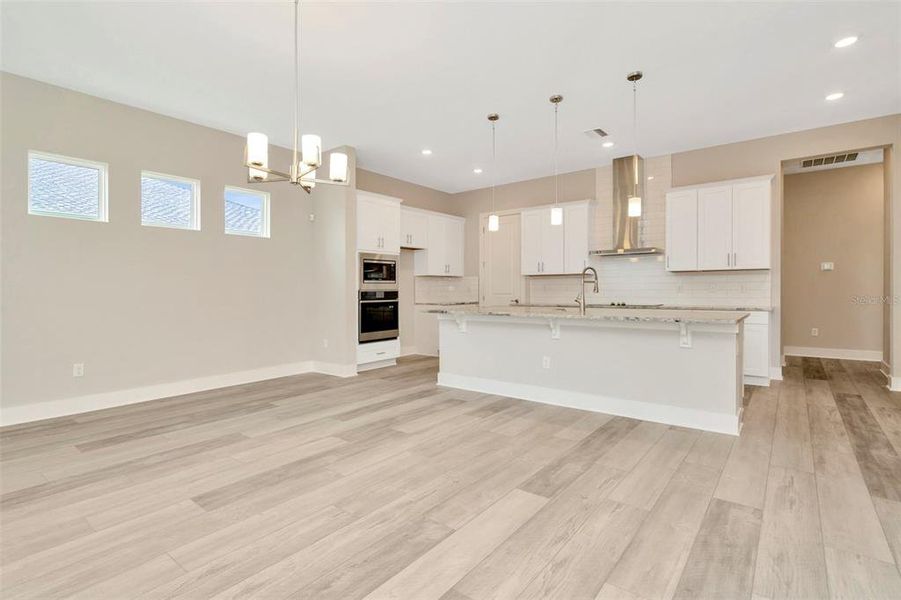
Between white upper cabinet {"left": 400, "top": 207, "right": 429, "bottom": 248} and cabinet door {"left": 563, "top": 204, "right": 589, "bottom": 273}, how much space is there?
2.35 metres

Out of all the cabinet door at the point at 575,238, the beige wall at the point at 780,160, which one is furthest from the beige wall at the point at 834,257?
the cabinet door at the point at 575,238

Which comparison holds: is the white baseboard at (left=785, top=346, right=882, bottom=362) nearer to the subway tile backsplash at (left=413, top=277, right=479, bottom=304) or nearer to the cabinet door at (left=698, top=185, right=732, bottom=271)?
the cabinet door at (left=698, top=185, right=732, bottom=271)

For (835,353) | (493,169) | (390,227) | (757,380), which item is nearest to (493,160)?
(493,169)

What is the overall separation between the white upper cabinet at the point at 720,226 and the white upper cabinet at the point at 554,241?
1209mm

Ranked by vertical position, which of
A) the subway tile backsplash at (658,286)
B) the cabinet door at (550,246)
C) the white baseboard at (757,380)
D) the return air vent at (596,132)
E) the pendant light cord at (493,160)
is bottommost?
the white baseboard at (757,380)

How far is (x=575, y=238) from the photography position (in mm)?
6598

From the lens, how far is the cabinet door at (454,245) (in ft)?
26.0

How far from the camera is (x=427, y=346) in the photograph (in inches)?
302

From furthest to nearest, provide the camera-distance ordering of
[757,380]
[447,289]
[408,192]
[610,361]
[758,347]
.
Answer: [447,289], [408,192], [757,380], [758,347], [610,361]

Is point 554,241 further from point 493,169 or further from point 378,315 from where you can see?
point 378,315

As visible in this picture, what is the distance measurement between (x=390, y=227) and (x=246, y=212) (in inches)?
75.9

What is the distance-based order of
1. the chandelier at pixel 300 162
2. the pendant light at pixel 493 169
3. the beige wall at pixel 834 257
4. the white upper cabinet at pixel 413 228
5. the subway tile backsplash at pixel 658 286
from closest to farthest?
1. the chandelier at pixel 300 162
2. the pendant light at pixel 493 169
3. the subway tile backsplash at pixel 658 286
4. the beige wall at pixel 834 257
5. the white upper cabinet at pixel 413 228

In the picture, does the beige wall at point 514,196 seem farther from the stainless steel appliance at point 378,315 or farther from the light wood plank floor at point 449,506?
the light wood plank floor at point 449,506

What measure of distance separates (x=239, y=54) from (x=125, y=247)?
2.32 m
